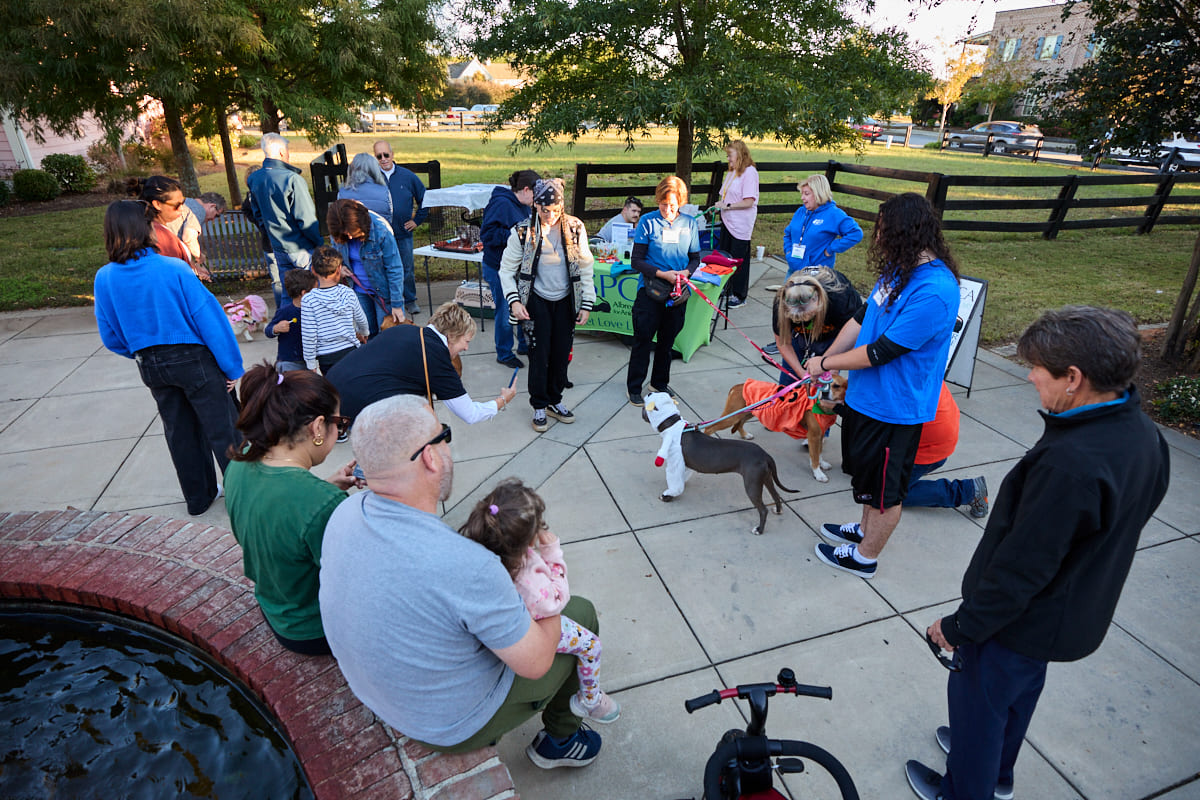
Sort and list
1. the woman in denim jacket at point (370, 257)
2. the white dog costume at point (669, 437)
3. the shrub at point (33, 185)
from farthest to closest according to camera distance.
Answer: the shrub at point (33, 185), the woman in denim jacket at point (370, 257), the white dog costume at point (669, 437)

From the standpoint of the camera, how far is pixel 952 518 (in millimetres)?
4125

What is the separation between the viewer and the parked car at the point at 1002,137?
32469mm

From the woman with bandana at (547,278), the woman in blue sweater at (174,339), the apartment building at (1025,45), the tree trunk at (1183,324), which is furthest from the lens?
the apartment building at (1025,45)

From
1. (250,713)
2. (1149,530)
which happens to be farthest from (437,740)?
(1149,530)

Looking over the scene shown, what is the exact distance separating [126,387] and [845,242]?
22.2 feet

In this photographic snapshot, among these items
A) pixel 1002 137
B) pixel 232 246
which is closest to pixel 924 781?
pixel 232 246

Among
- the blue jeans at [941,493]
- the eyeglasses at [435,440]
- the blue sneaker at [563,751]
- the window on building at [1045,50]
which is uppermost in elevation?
the window on building at [1045,50]

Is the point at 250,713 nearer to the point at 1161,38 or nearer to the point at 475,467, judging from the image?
the point at 475,467

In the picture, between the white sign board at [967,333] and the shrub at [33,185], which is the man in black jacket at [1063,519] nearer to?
the white sign board at [967,333]

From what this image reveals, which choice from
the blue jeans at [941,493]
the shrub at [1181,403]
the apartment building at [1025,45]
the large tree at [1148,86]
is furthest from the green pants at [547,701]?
the apartment building at [1025,45]

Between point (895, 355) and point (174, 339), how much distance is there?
3772 mm

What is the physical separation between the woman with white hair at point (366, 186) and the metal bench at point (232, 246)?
2.49m

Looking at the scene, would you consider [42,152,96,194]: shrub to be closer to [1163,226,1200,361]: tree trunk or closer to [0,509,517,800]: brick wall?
[0,509,517,800]: brick wall

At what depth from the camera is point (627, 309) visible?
6.75m
